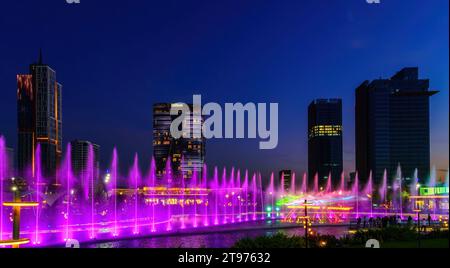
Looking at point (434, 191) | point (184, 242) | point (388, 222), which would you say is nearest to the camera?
point (184, 242)

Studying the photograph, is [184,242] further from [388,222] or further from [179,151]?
[179,151]

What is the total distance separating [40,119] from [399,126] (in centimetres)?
7103

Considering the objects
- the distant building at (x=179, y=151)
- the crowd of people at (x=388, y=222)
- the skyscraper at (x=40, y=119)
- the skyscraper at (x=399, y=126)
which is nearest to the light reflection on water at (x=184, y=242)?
the crowd of people at (x=388, y=222)

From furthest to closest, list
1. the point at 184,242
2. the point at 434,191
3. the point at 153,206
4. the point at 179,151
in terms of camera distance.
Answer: the point at 179,151 → the point at 434,191 → the point at 153,206 → the point at 184,242

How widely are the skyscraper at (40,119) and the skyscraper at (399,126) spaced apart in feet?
215

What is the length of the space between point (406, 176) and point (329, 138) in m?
46.0

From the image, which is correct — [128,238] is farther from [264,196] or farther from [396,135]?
[396,135]

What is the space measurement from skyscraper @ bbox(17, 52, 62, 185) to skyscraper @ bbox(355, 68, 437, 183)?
65.5 meters

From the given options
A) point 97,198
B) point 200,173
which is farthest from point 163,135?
point 97,198

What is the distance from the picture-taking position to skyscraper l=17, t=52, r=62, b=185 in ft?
224

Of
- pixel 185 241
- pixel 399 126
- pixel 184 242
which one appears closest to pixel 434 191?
pixel 399 126

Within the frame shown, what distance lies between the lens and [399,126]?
352ft

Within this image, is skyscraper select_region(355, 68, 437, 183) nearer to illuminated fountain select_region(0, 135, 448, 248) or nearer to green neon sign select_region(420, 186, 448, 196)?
illuminated fountain select_region(0, 135, 448, 248)

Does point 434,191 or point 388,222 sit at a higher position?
point 388,222
